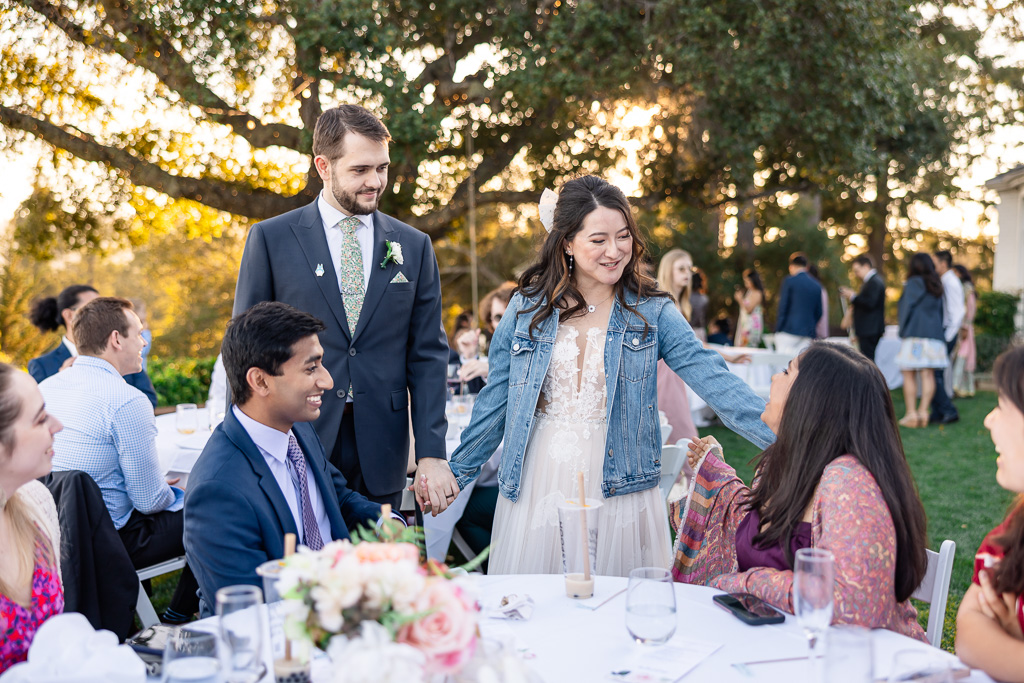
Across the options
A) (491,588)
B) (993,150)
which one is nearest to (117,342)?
(491,588)

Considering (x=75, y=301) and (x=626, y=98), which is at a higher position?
(x=626, y=98)

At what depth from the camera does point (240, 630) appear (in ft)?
4.17

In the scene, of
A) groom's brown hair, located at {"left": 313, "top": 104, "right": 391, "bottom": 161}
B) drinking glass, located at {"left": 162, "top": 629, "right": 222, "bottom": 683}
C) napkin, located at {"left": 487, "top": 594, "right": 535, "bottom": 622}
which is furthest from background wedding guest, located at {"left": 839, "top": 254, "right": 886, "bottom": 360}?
drinking glass, located at {"left": 162, "top": 629, "right": 222, "bottom": 683}

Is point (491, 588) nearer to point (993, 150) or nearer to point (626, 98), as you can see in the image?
point (626, 98)

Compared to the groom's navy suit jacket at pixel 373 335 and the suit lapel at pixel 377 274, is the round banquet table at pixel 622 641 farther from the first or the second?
the suit lapel at pixel 377 274

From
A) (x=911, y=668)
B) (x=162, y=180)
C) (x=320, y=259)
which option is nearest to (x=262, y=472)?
(x=320, y=259)

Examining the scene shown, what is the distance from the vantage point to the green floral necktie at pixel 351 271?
2926 mm

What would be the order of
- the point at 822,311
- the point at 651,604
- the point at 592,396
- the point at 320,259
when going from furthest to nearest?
the point at 822,311, the point at 320,259, the point at 592,396, the point at 651,604

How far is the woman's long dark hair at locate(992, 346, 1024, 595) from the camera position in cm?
170

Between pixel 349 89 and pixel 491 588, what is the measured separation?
721 cm

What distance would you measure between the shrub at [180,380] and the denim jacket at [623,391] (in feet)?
22.3

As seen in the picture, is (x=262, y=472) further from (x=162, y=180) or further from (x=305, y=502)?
(x=162, y=180)

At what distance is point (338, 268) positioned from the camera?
294cm

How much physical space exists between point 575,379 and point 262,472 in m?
1.09
